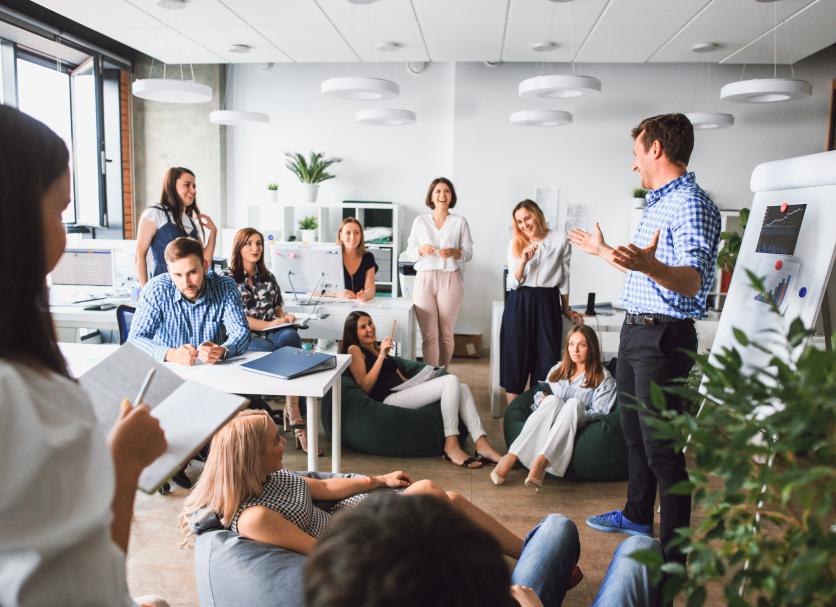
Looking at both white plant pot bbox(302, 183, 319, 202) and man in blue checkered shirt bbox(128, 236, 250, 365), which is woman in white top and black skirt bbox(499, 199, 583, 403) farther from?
white plant pot bbox(302, 183, 319, 202)

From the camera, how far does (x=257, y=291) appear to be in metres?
4.39

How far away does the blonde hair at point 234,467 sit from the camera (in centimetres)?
193

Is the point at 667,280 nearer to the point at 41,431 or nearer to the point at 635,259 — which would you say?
the point at 635,259

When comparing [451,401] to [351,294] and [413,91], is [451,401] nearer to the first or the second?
[351,294]

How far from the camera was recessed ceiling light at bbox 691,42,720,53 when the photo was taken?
17.2 feet

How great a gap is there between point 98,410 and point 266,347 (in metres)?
2.66

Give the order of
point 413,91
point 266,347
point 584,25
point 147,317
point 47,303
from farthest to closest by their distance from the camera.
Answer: point 413,91
point 584,25
point 266,347
point 147,317
point 47,303

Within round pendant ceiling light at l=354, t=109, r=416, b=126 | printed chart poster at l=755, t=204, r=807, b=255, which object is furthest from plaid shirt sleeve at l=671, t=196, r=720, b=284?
round pendant ceiling light at l=354, t=109, r=416, b=126

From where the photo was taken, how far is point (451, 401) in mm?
3711

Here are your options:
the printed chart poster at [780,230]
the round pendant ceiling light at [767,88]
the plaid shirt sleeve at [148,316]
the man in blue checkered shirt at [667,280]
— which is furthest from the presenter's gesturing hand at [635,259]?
the round pendant ceiling light at [767,88]

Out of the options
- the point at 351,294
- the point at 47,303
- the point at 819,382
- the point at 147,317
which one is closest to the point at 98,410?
the point at 47,303

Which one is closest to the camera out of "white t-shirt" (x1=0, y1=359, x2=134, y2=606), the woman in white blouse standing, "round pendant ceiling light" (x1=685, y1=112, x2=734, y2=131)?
"white t-shirt" (x1=0, y1=359, x2=134, y2=606)

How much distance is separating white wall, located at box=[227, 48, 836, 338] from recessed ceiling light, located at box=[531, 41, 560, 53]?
0.86 m

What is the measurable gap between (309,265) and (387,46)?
2.14 metres
